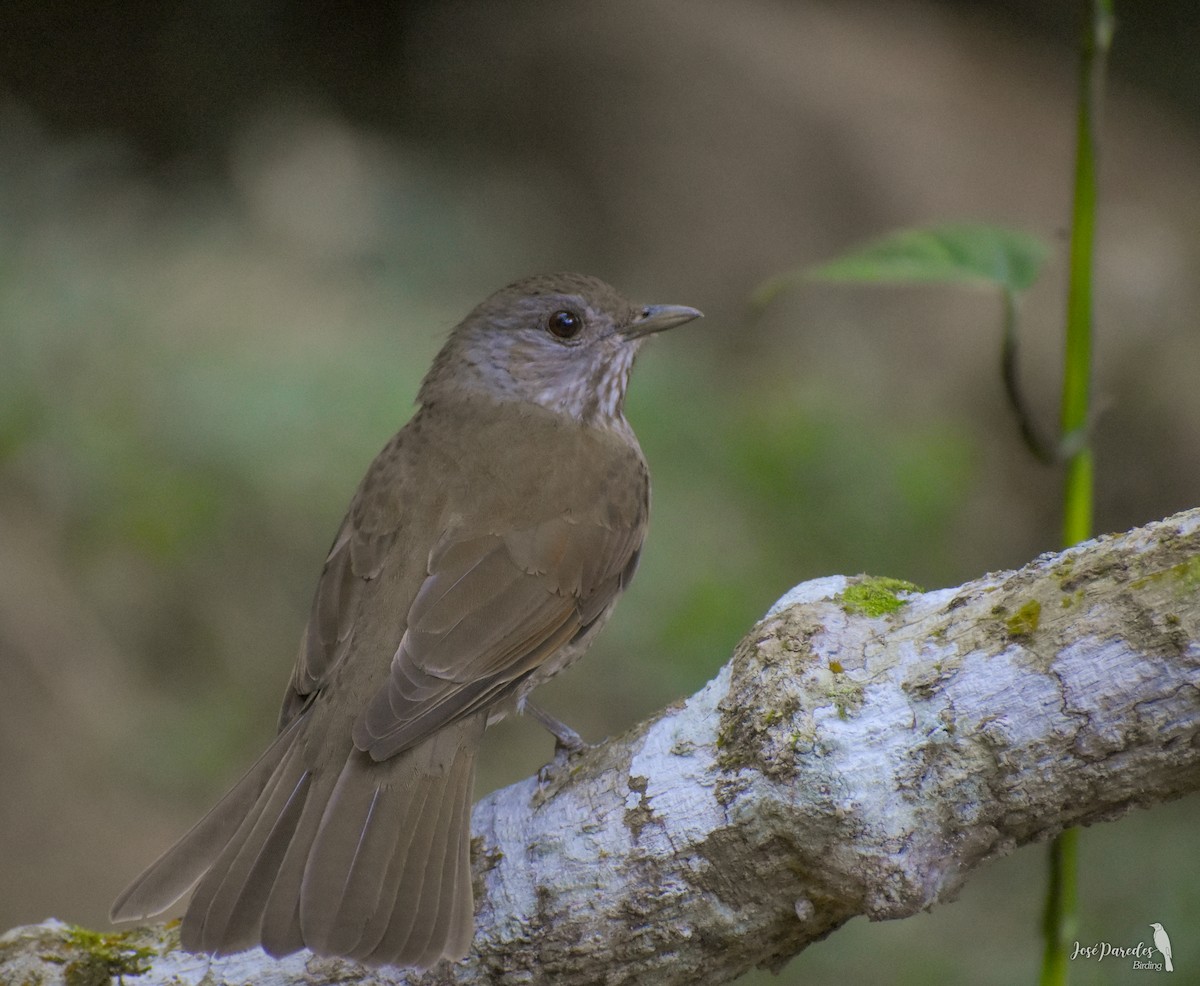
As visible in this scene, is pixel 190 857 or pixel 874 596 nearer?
pixel 874 596

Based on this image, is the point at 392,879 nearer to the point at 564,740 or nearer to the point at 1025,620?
the point at 564,740

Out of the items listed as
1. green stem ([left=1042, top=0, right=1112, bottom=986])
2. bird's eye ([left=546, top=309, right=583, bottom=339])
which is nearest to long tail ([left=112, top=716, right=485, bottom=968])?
green stem ([left=1042, top=0, right=1112, bottom=986])

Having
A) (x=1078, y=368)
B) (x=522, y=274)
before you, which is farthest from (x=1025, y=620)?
(x=522, y=274)

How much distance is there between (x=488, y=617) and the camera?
3.62m

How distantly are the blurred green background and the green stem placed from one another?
2.38 metres

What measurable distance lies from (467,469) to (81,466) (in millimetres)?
3403

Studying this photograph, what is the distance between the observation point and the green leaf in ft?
9.70

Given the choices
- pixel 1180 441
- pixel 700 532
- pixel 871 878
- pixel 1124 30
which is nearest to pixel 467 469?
pixel 871 878

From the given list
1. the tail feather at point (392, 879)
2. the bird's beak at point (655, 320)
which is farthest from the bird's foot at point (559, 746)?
the bird's beak at point (655, 320)

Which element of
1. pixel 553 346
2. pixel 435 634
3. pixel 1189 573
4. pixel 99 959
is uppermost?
pixel 553 346

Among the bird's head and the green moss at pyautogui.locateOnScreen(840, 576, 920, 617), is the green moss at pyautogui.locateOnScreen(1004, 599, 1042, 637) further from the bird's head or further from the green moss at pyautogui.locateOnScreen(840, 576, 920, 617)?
the bird's head

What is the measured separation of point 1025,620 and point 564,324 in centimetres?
259

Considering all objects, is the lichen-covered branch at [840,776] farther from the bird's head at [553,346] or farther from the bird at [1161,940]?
the bird at [1161,940]

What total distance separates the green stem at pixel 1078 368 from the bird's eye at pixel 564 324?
82.7 inches
